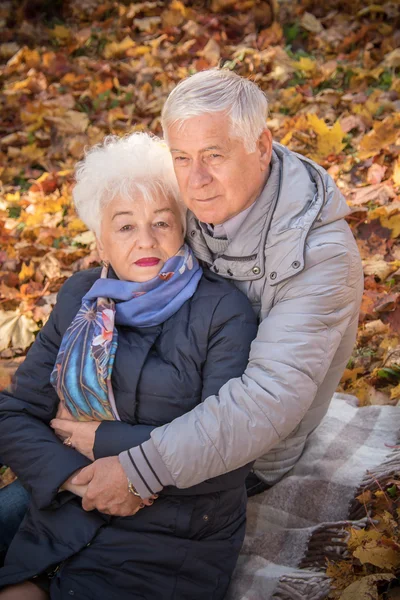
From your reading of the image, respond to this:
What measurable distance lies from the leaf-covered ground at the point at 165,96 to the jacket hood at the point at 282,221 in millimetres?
922

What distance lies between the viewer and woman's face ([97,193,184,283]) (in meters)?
2.39

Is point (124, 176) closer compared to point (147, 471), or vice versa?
point (147, 471)

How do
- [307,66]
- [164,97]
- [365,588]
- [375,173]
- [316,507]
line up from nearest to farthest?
[365,588]
[316,507]
[375,173]
[307,66]
[164,97]

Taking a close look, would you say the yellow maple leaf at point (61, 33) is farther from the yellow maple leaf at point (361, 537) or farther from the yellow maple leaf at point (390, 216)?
the yellow maple leaf at point (361, 537)

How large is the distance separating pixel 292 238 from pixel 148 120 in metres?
4.32

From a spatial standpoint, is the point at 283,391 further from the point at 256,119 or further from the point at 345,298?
the point at 256,119

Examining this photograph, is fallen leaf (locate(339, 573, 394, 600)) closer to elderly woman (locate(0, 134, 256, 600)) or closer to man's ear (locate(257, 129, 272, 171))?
elderly woman (locate(0, 134, 256, 600))

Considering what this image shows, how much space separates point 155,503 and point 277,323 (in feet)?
2.35

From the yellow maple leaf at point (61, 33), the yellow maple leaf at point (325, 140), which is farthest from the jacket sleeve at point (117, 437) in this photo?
the yellow maple leaf at point (61, 33)

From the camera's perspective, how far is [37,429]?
93.3 inches

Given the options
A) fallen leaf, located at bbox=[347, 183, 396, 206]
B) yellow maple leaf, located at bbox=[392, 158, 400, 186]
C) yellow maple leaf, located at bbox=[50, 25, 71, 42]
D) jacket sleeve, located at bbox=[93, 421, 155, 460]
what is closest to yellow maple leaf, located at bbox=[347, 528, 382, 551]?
jacket sleeve, located at bbox=[93, 421, 155, 460]

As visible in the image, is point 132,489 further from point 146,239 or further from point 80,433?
point 146,239

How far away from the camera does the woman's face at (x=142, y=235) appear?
2.39m

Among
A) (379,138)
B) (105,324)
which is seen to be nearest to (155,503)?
(105,324)
